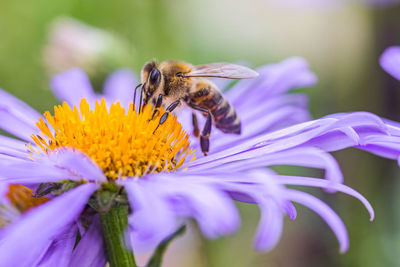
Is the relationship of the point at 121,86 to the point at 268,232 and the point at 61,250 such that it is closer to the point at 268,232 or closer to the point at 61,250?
the point at 61,250

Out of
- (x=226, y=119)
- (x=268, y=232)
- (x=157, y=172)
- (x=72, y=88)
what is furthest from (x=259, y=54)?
(x=268, y=232)

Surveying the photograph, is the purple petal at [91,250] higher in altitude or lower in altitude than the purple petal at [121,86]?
lower

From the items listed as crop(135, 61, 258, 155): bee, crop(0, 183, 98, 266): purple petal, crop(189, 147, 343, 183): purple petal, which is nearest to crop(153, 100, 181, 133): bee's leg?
crop(135, 61, 258, 155): bee

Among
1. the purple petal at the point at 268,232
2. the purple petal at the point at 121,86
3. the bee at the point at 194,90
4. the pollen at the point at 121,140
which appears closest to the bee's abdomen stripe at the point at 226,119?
the bee at the point at 194,90

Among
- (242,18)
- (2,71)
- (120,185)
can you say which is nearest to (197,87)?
(120,185)

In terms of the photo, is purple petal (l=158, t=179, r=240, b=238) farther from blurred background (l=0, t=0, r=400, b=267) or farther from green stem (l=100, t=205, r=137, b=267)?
blurred background (l=0, t=0, r=400, b=267)

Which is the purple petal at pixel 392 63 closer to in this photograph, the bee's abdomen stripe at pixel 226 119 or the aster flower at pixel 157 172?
the aster flower at pixel 157 172
